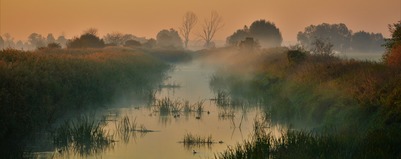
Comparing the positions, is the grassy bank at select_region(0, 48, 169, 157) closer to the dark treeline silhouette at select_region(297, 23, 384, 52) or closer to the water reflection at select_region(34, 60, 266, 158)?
the water reflection at select_region(34, 60, 266, 158)

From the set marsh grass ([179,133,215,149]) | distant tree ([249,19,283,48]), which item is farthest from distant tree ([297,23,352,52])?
marsh grass ([179,133,215,149])

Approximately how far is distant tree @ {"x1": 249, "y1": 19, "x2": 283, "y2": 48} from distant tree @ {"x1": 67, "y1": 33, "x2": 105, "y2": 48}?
160 ft

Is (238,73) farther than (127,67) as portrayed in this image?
Yes

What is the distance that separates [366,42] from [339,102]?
173 meters

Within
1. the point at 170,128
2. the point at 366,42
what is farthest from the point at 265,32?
the point at 170,128

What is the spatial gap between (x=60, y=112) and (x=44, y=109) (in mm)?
3176

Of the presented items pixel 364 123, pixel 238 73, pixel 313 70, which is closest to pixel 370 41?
pixel 238 73

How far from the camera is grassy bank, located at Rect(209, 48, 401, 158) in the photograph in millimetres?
14727

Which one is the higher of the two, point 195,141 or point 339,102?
point 339,102

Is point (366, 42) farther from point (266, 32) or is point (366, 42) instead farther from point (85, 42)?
point (85, 42)

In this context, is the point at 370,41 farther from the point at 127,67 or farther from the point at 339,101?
the point at 339,101

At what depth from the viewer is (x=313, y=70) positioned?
30516mm

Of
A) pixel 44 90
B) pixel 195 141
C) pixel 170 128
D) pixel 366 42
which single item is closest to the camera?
pixel 195 141

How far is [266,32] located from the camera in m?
135
